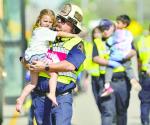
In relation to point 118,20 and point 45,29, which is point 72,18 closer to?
point 45,29

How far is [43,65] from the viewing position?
636 centimetres

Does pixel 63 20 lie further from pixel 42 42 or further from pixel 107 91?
pixel 107 91

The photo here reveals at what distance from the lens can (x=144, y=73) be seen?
34.2 ft

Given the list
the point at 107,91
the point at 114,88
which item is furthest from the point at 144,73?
the point at 107,91

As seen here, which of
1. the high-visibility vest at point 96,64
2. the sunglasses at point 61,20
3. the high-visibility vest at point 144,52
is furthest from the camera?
the high-visibility vest at point 144,52

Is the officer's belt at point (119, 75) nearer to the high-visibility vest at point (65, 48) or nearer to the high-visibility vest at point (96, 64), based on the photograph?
the high-visibility vest at point (96, 64)

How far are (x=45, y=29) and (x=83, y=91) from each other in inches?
411

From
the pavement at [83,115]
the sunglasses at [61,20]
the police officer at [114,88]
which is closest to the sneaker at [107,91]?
the police officer at [114,88]

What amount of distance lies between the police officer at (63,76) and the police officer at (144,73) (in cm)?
385

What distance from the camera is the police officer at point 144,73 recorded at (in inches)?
406

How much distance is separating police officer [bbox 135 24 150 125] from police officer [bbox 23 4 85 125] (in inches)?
152

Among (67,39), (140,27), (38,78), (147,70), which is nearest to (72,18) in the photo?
(67,39)

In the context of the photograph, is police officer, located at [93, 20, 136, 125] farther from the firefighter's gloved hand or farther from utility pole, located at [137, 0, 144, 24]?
utility pole, located at [137, 0, 144, 24]

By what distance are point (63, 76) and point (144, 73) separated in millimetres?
4113
